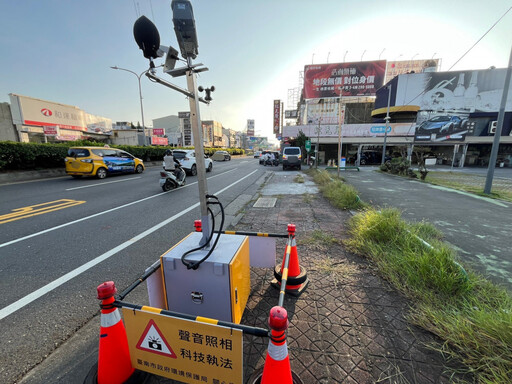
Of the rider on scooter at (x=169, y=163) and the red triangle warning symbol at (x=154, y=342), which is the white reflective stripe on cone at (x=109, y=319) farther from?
the rider on scooter at (x=169, y=163)

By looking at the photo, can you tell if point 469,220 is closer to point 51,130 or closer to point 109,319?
point 109,319

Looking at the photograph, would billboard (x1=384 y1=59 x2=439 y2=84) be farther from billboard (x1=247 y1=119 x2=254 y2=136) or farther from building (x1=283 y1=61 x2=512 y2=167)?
billboard (x1=247 y1=119 x2=254 y2=136)

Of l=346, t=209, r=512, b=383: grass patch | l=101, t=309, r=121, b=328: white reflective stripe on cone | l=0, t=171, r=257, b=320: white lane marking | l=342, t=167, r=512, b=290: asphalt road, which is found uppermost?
l=101, t=309, r=121, b=328: white reflective stripe on cone

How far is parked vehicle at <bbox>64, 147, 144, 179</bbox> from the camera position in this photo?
11.5 m

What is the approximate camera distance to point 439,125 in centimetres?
2383

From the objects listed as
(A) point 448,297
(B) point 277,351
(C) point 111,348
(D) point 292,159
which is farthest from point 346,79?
(C) point 111,348

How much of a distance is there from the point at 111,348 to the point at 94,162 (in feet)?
42.6

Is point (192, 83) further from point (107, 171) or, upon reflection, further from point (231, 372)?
point (107, 171)

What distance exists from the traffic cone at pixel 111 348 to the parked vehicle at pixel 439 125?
3009 cm

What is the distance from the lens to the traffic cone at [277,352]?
1.22m

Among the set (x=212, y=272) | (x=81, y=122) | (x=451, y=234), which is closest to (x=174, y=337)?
(x=212, y=272)

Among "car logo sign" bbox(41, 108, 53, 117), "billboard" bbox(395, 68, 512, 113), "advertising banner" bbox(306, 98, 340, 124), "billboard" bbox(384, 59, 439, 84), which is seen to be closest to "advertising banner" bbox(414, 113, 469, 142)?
"billboard" bbox(395, 68, 512, 113)

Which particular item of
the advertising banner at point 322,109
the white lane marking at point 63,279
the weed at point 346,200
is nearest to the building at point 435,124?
the advertising banner at point 322,109

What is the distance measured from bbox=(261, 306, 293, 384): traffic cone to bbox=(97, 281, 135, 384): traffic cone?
1.09 m
